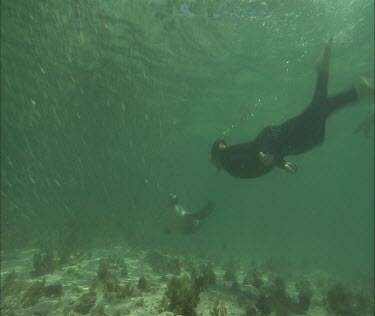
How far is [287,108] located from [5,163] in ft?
186

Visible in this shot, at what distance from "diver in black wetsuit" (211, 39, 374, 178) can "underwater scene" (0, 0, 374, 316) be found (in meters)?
0.02

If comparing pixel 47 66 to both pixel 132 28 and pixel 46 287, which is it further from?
pixel 46 287

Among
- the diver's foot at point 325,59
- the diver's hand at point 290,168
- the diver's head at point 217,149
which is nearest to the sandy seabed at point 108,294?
the diver's head at point 217,149

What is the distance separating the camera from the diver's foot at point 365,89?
5480 millimetres

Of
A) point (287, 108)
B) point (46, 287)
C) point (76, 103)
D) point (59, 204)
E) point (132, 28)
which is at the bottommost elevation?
point (46, 287)

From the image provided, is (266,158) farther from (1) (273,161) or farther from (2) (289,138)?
(2) (289,138)

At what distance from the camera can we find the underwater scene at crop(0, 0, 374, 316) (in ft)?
25.5

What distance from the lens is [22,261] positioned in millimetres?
14008

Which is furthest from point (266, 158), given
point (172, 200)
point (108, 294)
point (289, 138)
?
point (172, 200)

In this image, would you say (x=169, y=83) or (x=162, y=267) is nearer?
(x=162, y=267)

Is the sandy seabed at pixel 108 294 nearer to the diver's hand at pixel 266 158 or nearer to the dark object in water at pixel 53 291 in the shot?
the dark object in water at pixel 53 291

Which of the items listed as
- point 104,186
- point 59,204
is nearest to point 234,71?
point 59,204

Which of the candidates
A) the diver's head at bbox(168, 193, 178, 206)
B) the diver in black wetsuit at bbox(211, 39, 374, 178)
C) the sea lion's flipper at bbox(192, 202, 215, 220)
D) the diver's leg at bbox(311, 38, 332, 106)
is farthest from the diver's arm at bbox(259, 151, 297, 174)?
the diver's head at bbox(168, 193, 178, 206)

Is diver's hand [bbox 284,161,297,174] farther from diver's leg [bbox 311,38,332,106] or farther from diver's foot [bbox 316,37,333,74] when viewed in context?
diver's foot [bbox 316,37,333,74]
